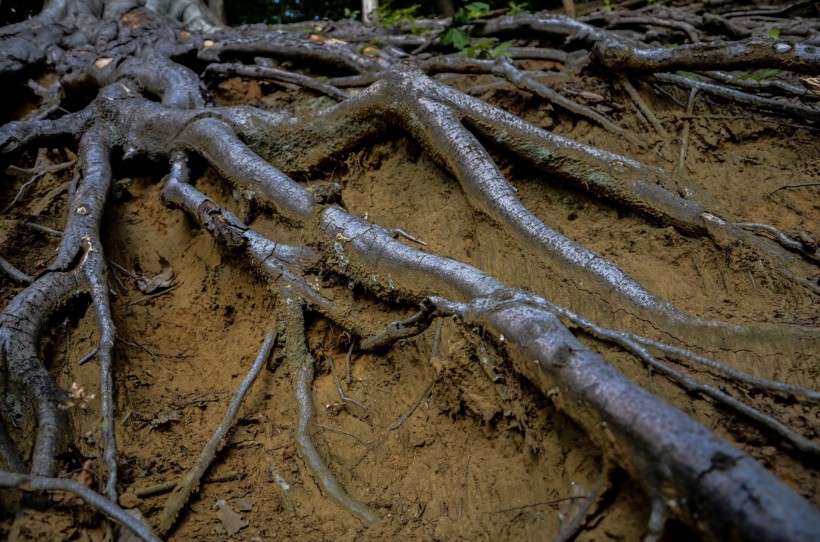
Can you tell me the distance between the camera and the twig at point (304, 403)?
2555mm

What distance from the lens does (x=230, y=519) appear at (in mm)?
2504

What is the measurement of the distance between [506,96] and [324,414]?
319 cm

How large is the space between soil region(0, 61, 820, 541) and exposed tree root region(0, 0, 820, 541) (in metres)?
0.09

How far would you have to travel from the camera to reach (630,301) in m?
2.85

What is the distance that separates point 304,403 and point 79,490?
1.10m

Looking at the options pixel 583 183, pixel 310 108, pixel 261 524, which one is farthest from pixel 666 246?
pixel 310 108

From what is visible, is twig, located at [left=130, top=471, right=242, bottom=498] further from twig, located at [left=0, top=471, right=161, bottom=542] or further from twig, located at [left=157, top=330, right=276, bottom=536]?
twig, located at [left=0, top=471, right=161, bottom=542]

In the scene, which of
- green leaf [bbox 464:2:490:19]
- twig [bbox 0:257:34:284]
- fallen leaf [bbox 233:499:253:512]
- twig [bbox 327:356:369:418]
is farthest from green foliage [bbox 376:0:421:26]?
fallen leaf [bbox 233:499:253:512]

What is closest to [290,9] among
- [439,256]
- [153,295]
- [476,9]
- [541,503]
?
[476,9]

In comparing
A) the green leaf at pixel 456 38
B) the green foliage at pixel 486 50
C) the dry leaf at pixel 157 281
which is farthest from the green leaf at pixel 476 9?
the dry leaf at pixel 157 281

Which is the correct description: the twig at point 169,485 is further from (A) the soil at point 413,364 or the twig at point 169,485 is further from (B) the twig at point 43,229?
(B) the twig at point 43,229

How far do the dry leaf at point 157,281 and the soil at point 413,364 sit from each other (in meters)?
0.06

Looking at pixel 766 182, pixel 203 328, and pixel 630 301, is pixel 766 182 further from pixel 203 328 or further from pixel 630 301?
pixel 203 328

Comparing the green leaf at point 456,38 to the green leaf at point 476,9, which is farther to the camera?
the green leaf at point 476,9
